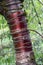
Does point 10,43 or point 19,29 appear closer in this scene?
point 19,29

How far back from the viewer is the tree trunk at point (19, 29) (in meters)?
1.78

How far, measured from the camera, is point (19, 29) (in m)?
1.78

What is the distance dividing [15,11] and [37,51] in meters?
1.73

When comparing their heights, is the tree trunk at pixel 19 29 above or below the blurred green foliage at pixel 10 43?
above

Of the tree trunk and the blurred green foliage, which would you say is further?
the blurred green foliage

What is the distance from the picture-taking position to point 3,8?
1911mm

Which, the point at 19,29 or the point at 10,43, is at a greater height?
the point at 19,29

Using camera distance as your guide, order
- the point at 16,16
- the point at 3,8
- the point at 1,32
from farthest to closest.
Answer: the point at 1,32
the point at 3,8
the point at 16,16

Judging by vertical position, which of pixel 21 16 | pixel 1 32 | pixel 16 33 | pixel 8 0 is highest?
pixel 8 0

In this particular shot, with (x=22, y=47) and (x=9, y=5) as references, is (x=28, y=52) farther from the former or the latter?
(x=9, y=5)

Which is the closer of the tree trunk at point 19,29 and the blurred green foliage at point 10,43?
the tree trunk at point 19,29

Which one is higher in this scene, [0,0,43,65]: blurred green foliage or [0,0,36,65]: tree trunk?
[0,0,36,65]: tree trunk

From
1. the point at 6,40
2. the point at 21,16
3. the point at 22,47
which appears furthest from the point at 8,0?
the point at 6,40

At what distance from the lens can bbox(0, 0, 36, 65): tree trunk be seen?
1779 millimetres
